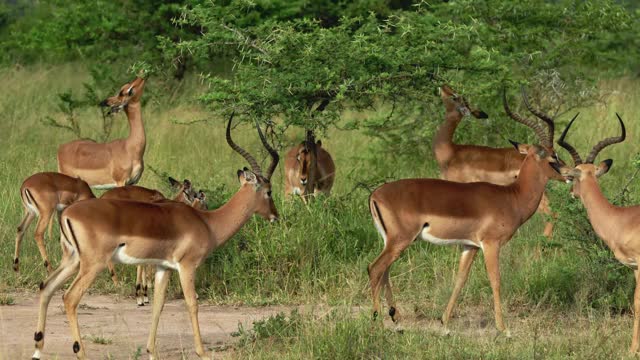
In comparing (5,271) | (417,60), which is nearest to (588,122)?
(417,60)

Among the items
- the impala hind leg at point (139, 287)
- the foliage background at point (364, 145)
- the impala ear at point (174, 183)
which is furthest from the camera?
the impala ear at point (174, 183)

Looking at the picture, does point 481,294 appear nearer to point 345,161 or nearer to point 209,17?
point 209,17

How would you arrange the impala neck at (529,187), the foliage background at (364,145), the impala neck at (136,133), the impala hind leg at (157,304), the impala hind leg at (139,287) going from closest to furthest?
the impala hind leg at (157,304) < the impala neck at (529,187) < the foliage background at (364,145) < the impala hind leg at (139,287) < the impala neck at (136,133)

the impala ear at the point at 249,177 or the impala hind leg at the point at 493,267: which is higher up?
the impala ear at the point at 249,177

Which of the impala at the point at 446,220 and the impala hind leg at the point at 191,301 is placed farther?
the impala at the point at 446,220

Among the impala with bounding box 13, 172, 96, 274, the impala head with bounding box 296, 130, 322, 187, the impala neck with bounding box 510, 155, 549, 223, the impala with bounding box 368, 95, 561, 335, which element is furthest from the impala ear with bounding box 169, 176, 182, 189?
the impala neck with bounding box 510, 155, 549, 223

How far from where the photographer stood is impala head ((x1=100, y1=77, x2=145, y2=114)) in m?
9.91

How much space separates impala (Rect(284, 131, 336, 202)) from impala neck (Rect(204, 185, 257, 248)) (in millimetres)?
2048

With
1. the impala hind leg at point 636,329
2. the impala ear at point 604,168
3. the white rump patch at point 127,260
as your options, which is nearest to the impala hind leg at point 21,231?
the white rump patch at point 127,260

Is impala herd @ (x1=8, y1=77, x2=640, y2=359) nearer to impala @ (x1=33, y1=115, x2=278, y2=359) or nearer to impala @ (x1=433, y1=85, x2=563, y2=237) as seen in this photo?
impala @ (x1=33, y1=115, x2=278, y2=359)

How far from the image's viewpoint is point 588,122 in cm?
1359

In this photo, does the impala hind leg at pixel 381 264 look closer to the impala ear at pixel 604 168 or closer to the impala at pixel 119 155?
the impala ear at pixel 604 168

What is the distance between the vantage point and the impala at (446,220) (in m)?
7.09

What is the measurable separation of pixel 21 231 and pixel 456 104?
3.65 metres
